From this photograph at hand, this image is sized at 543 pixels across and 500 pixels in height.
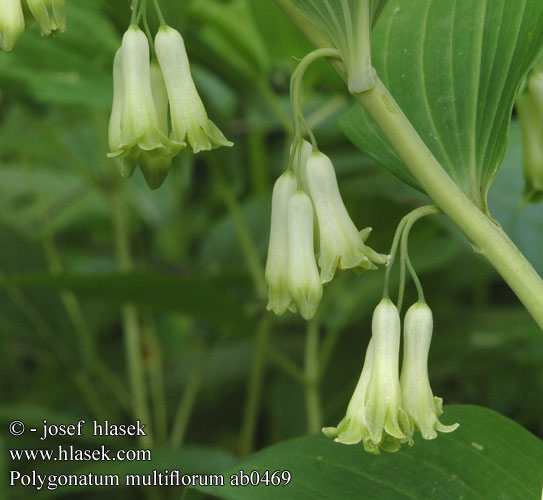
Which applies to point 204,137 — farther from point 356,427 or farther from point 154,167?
point 356,427

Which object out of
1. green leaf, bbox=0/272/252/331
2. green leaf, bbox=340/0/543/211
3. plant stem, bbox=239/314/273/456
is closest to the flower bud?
green leaf, bbox=340/0/543/211

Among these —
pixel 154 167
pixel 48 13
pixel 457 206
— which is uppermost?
pixel 48 13

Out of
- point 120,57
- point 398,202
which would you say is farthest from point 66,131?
point 120,57

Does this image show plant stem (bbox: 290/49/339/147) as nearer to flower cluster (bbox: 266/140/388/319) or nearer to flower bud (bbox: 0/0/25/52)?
flower cluster (bbox: 266/140/388/319)

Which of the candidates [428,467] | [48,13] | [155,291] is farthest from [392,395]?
[155,291]

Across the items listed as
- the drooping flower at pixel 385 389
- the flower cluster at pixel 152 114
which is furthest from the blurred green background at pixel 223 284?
the drooping flower at pixel 385 389

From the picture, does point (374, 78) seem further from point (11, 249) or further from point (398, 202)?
point (11, 249)
